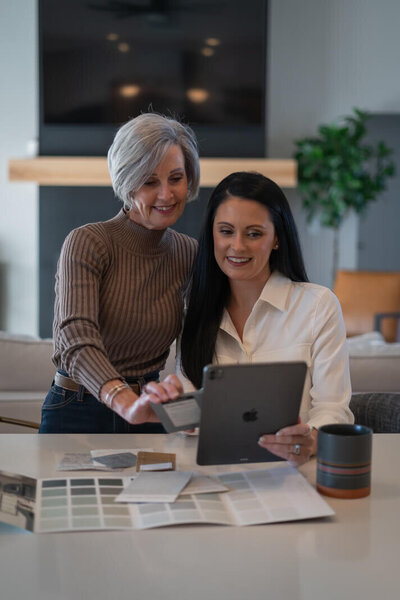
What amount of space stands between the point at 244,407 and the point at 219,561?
0.28m

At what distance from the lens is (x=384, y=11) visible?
6.71 meters

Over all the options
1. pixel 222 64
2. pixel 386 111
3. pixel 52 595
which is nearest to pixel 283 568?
pixel 52 595

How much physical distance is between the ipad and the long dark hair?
0.47 meters

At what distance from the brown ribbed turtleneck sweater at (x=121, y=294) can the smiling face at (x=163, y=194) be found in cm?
5

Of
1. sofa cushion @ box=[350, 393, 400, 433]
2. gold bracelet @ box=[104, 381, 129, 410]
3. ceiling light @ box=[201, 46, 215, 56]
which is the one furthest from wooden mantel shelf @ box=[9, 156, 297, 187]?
gold bracelet @ box=[104, 381, 129, 410]

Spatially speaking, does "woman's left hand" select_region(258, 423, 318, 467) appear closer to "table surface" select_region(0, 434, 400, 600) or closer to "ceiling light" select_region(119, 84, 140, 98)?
"table surface" select_region(0, 434, 400, 600)

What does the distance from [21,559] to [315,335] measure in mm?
841

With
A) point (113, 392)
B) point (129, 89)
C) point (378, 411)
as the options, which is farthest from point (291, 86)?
point (113, 392)

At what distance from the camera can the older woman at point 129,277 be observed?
174 centimetres

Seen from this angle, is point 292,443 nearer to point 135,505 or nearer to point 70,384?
point 135,505

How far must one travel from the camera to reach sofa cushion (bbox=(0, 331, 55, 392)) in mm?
2828

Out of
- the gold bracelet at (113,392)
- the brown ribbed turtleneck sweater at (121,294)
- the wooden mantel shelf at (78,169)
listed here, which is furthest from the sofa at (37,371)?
the wooden mantel shelf at (78,169)

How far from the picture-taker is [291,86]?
678 cm

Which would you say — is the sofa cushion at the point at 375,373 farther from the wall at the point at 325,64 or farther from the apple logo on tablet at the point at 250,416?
the wall at the point at 325,64
